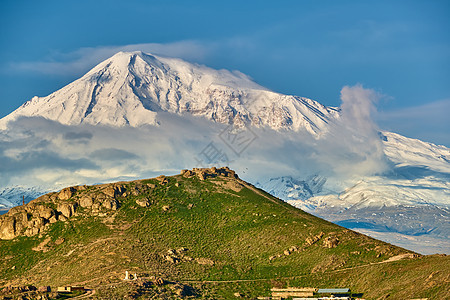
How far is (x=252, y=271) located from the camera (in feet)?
458

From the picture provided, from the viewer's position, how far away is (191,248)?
14888 centimetres

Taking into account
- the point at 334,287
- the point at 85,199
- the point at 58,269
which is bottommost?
the point at 334,287

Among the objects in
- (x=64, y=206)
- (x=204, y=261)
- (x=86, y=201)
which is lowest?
(x=204, y=261)

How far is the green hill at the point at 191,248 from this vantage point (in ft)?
404

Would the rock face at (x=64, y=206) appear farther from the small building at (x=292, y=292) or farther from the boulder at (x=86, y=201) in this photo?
the small building at (x=292, y=292)

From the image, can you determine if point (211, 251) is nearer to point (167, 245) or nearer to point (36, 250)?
point (167, 245)

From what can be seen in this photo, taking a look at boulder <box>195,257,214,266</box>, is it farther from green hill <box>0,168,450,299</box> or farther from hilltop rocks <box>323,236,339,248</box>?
hilltop rocks <box>323,236,339,248</box>

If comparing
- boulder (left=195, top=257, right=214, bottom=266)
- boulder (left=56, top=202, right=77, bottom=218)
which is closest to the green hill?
boulder (left=56, top=202, right=77, bottom=218)

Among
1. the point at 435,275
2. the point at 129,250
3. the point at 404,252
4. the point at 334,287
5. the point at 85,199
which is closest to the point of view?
the point at 435,275

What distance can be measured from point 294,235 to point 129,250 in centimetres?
3885

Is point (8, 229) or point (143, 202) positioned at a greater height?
point (143, 202)

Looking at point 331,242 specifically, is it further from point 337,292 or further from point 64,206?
point 64,206

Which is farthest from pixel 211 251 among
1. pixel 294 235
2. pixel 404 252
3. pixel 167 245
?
pixel 404 252

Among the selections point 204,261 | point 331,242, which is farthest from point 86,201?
point 331,242
